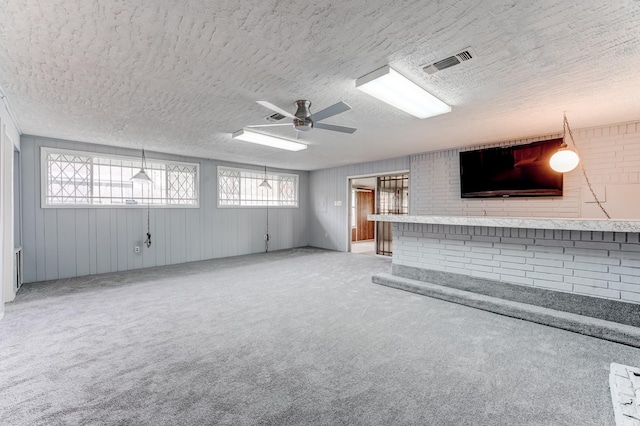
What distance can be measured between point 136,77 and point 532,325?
4.61m

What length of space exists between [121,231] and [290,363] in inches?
200

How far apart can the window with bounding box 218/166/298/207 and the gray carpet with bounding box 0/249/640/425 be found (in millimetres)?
3853

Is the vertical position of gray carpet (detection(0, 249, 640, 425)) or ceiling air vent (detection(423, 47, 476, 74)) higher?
ceiling air vent (detection(423, 47, 476, 74))

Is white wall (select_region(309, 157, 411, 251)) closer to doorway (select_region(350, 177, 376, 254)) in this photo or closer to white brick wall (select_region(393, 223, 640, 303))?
doorway (select_region(350, 177, 376, 254))

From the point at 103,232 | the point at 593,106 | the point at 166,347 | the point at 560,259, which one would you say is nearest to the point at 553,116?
the point at 593,106

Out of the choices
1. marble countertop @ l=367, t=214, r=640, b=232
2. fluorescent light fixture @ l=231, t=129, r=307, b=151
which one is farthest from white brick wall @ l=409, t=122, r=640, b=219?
fluorescent light fixture @ l=231, t=129, r=307, b=151

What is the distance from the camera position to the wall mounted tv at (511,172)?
4.61m

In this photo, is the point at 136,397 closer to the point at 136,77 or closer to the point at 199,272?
the point at 136,77

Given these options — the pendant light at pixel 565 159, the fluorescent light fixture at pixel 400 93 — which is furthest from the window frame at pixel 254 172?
the pendant light at pixel 565 159

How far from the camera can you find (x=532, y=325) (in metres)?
2.95

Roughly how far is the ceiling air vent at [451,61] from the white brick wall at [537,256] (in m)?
2.14

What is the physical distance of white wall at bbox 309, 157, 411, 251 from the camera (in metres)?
7.79

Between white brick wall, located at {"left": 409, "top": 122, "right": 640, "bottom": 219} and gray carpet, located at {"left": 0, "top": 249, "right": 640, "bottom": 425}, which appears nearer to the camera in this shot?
gray carpet, located at {"left": 0, "top": 249, "right": 640, "bottom": 425}

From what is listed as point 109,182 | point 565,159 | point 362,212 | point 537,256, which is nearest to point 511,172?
point 565,159
